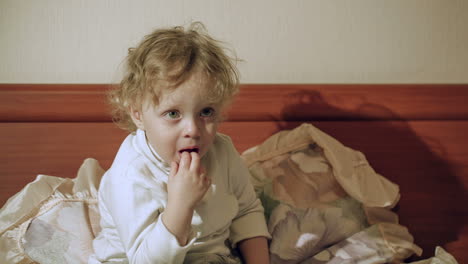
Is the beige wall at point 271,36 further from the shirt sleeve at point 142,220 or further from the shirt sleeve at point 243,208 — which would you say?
the shirt sleeve at point 142,220

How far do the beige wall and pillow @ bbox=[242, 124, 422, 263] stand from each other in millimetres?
241

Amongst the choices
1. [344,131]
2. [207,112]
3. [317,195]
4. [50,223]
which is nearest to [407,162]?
[344,131]

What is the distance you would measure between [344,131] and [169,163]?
23.4 inches

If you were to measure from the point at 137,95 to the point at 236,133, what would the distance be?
1.50 feet

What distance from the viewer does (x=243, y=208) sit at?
2.99 feet

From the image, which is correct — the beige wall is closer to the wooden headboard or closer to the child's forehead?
the wooden headboard

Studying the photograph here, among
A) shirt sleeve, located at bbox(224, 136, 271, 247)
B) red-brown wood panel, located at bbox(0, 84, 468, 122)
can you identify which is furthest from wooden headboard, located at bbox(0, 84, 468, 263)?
shirt sleeve, located at bbox(224, 136, 271, 247)

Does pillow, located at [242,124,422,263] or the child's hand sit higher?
the child's hand

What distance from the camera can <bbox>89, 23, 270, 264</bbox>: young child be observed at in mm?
700

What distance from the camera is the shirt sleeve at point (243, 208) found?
2.94ft

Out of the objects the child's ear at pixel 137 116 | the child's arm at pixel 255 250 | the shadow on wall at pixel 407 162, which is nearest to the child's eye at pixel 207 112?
Answer: the child's ear at pixel 137 116

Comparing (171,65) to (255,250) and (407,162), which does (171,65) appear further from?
(407,162)

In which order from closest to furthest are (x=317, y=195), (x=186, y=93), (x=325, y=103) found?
1. (x=186, y=93)
2. (x=317, y=195)
3. (x=325, y=103)

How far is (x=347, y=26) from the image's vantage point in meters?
1.20
